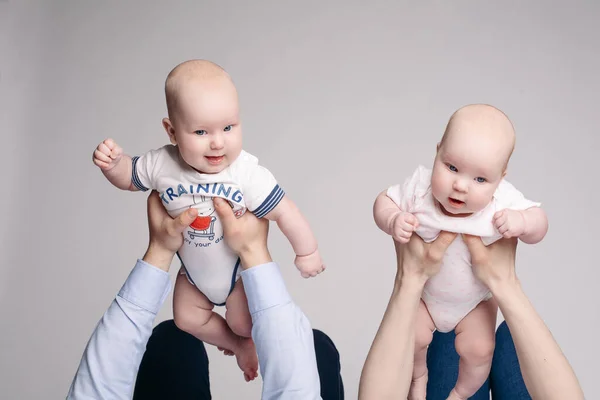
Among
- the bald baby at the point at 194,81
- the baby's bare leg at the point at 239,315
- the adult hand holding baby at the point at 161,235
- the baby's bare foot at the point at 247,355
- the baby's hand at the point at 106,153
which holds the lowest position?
the baby's bare foot at the point at 247,355

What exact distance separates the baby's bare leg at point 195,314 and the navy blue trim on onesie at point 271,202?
11.2 inches

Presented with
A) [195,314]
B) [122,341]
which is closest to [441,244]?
[195,314]

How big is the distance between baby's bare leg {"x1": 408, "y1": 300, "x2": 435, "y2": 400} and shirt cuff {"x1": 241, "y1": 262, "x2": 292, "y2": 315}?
320 millimetres

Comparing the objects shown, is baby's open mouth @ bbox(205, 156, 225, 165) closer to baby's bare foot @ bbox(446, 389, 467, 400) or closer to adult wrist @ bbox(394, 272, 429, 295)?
adult wrist @ bbox(394, 272, 429, 295)

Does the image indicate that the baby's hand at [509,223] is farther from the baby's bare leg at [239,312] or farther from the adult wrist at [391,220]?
the baby's bare leg at [239,312]

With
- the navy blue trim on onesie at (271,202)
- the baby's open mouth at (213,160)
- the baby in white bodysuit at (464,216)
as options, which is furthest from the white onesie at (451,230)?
the baby's open mouth at (213,160)

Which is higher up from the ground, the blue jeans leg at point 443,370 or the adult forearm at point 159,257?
the adult forearm at point 159,257

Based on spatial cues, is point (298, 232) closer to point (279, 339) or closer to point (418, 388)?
point (279, 339)

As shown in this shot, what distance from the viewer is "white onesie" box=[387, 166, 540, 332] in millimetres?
2002

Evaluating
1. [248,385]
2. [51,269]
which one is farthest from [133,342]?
[51,269]

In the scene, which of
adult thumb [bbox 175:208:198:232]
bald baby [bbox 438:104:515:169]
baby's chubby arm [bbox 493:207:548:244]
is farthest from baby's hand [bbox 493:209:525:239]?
adult thumb [bbox 175:208:198:232]

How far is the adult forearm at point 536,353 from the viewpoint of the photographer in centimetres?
198

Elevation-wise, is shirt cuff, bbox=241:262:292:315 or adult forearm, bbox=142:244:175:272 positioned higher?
adult forearm, bbox=142:244:175:272

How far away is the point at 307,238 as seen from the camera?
6.86 feet
